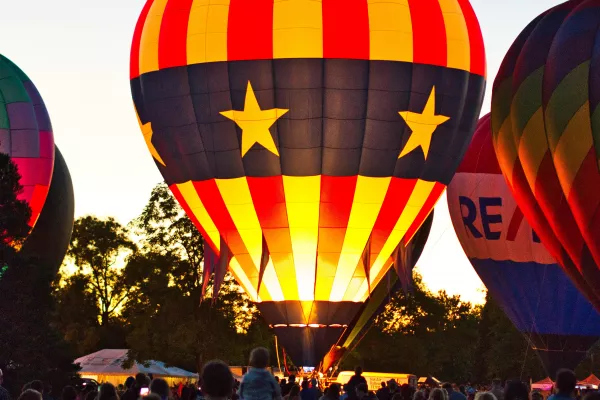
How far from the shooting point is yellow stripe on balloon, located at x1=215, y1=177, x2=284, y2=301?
2108 centimetres

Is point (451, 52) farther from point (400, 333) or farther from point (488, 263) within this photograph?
point (400, 333)

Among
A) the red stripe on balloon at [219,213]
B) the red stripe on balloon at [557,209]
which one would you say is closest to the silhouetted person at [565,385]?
the red stripe on balloon at [557,209]

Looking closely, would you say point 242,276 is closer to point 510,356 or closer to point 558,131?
point 558,131

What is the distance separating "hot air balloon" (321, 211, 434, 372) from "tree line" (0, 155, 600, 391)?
40.3 inches

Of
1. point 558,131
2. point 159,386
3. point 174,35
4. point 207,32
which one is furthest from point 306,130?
point 159,386

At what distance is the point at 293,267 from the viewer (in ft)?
70.3

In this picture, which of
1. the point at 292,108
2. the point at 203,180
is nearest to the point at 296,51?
the point at 292,108

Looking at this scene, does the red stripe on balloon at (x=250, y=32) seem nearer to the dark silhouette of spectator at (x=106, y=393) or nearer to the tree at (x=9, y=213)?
the tree at (x=9, y=213)

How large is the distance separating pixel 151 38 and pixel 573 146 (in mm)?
7409

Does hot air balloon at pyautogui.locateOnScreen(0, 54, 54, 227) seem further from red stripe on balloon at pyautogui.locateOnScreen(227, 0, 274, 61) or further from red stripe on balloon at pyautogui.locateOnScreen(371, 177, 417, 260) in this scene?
red stripe on balloon at pyautogui.locateOnScreen(371, 177, 417, 260)

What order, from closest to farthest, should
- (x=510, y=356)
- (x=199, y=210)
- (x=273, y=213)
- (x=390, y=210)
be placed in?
(x=273, y=213), (x=390, y=210), (x=199, y=210), (x=510, y=356)

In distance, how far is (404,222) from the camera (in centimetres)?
2192

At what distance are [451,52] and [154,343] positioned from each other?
1564 centimetres

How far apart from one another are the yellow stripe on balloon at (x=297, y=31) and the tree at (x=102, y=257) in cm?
3397
